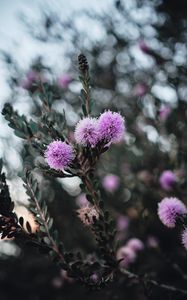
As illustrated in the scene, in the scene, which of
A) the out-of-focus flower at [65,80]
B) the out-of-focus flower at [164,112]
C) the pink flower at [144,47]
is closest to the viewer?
the out-of-focus flower at [164,112]

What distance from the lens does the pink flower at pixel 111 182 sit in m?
4.36

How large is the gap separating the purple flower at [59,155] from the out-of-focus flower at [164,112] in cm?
186

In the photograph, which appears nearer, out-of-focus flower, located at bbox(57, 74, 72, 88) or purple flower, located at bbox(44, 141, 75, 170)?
purple flower, located at bbox(44, 141, 75, 170)

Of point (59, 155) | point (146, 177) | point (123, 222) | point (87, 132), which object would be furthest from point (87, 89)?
point (123, 222)

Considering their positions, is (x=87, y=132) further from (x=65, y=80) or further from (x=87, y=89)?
(x=65, y=80)

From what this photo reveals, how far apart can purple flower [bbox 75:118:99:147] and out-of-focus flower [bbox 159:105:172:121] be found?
5.93ft

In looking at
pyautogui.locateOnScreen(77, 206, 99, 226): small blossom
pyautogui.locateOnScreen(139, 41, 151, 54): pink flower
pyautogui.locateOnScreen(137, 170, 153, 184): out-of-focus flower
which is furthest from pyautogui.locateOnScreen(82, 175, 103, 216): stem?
pyautogui.locateOnScreen(139, 41, 151, 54): pink flower

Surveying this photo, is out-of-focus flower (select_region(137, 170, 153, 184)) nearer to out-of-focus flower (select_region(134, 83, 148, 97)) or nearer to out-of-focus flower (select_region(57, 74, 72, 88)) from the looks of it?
out-of-focus flower (select_region(134, 83, 148, 97))

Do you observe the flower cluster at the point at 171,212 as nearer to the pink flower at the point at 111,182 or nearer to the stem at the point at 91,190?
the stem at the point at 91,190

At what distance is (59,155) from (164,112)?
2041 millimetres

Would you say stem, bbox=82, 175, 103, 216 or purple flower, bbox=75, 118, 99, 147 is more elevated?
purple flower, bbox=75, 118, 99, 147

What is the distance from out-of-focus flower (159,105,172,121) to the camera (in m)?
3.23

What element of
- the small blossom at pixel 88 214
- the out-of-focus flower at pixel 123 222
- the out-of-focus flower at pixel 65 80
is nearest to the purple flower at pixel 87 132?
the small blossom at pixel 88 214

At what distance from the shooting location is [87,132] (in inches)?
57.3
